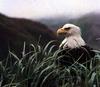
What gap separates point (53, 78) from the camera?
3.09m

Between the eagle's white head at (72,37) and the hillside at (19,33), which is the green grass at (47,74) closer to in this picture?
the eagle's white head at (72,37)

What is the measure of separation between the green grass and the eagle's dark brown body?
0.05 m

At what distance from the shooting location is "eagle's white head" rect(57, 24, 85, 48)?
3.25 meters

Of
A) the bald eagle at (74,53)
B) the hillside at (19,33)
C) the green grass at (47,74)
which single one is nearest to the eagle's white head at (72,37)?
the bald eagle at (74,53)

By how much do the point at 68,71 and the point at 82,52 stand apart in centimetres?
24

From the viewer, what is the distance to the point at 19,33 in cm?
389

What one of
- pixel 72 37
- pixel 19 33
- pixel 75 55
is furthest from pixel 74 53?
pixel 19 33

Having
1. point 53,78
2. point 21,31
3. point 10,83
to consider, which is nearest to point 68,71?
point 53,78

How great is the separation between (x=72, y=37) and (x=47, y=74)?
0.39 m

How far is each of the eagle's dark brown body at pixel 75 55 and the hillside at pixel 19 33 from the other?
654mm

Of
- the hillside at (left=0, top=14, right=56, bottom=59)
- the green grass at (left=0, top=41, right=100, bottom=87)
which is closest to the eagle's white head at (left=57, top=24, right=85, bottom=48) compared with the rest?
the green grass at (left=0, top=41, right=100, bottom=87)

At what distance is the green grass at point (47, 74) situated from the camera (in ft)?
9.91

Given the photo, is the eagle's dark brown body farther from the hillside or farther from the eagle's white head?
the hillside

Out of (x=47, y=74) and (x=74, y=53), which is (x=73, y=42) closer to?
(x=74, y=53)
